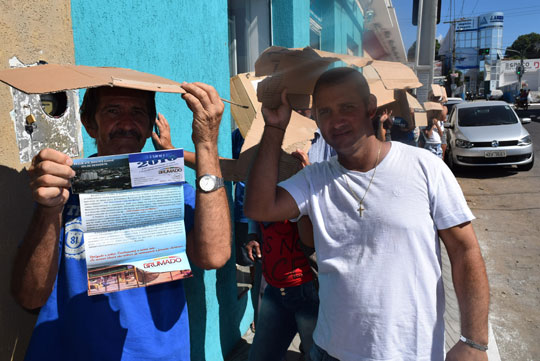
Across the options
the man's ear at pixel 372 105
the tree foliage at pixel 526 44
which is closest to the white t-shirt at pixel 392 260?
the man's ear at pixel 372 105

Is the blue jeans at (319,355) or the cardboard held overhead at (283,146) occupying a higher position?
the cardboard held overhead at (283,146)

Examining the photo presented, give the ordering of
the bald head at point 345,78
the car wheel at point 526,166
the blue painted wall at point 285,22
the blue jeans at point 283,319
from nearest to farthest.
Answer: the bald head at point 345,78 → the blue jeans at point 283,319 → the blue painted wall at point 285,22 → the car wheel at point 526,166

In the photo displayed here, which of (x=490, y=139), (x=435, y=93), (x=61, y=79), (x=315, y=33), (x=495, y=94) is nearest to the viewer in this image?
(x=61, y=79)

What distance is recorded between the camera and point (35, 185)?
1160 mm

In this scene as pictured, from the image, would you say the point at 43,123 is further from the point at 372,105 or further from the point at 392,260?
the point at 392,260

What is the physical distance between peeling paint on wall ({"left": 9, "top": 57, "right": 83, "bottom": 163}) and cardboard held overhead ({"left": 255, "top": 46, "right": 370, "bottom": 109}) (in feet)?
2.58

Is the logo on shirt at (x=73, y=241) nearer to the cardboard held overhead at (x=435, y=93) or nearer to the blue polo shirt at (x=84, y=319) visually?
the blue polo shirt at (x=84, y=319)

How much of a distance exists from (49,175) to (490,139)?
11212 millimetres

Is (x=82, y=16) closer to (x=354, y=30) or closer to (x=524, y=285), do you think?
(x=354, y=30)

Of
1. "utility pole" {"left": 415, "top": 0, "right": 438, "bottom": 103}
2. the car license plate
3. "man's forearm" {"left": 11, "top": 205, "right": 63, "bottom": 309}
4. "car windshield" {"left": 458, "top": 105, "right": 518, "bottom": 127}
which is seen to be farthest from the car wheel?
"man's forearm" {"left": 11, "top": 205, "right": 63, "bottom": 309}

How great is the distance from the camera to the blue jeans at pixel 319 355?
1.66 metres

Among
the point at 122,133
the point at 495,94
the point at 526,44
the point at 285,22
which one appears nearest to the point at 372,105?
the point at 122,133

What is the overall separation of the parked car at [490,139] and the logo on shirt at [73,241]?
10754 millimetres

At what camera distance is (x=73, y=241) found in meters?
1.42
